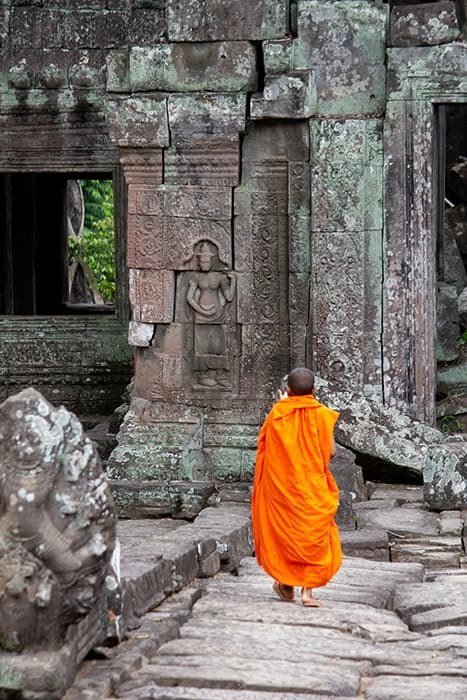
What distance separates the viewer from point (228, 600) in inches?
280

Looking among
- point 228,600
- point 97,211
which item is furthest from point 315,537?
point 97,211

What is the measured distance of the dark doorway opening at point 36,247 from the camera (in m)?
17.1

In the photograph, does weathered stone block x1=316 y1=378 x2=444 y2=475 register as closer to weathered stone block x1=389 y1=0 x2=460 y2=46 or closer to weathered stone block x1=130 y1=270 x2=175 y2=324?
weathered stone block x1=130 y1=270 x2=175 y2=324

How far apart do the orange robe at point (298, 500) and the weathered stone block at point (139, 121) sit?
4018mm

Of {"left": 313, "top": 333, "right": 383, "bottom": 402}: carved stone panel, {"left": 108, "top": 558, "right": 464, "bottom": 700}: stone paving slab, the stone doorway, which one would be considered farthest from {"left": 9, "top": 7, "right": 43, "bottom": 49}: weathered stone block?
{"left": 108, "top": 558, "right": 464, "bottom": 700}: stone paving slab

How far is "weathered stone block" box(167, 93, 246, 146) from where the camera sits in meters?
10.9

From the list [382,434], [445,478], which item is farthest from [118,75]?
[445,478]

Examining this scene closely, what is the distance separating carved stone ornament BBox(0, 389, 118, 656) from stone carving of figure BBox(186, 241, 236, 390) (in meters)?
6.14

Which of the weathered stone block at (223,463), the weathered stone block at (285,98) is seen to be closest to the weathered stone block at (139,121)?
the weathered stone block at (285,98)

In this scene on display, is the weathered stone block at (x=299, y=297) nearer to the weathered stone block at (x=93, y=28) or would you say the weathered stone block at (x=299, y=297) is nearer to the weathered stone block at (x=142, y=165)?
the weathered stone block at (x=142, y=165)

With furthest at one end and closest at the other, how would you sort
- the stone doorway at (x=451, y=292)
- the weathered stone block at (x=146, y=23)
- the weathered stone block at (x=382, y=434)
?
the weathered stone block at (x=146, y=23) → the stone doorway at (x=451, y=292) → the weathered stone block at (x=382, y=434)

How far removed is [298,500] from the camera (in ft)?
24.0

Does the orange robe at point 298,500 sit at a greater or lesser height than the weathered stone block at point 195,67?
lesser

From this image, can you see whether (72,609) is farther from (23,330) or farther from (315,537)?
(23,330)
